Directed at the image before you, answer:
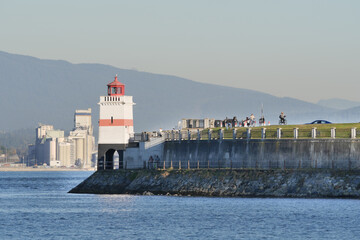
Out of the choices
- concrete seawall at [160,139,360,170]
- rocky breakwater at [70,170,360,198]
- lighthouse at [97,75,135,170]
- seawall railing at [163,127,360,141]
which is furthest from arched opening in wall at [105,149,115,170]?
concrete seawall at [160,139,360,170]

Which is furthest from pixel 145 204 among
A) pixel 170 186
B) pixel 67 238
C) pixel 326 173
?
pixel 67 238

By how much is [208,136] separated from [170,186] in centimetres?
793

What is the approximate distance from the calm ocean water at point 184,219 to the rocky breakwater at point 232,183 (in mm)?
1590

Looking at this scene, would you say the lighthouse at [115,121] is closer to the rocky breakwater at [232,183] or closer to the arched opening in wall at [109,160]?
the arched opening in wall at [109,160]

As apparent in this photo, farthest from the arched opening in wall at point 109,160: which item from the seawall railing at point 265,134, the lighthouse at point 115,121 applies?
the seawall railing at point 265,134

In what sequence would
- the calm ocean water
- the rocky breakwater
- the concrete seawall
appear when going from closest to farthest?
the calm ocean water → the rocky breakwater → the concrete seawall

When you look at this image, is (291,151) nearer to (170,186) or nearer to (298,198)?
(298,198)

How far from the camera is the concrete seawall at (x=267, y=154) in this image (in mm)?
83750

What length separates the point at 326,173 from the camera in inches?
3219

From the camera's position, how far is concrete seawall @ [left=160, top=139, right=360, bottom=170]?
275ft

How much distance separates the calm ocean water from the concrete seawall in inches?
233

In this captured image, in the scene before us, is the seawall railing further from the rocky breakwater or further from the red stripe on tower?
the red stripe on tower

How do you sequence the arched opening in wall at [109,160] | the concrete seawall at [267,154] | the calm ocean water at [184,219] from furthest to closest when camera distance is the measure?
the arched opening in wall at [109,160]
the concrete seawall at [267,154]
the calm ocean water at [184,219]

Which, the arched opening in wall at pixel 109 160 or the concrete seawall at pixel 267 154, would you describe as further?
the arched opening in wall at pixel 109 160
